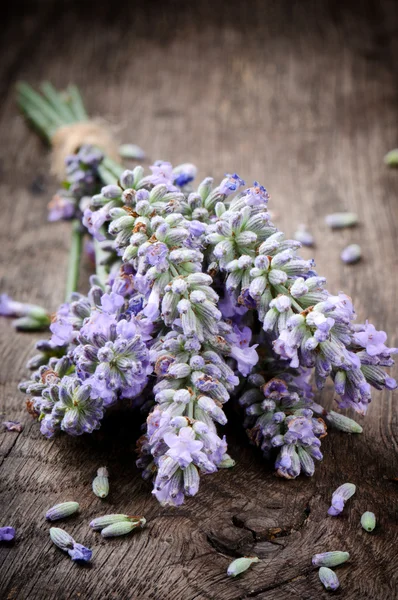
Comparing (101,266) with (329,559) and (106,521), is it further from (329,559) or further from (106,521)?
(329,559)

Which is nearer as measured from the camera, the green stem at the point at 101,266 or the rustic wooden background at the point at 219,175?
the rustic wooden background at the point at 219,175

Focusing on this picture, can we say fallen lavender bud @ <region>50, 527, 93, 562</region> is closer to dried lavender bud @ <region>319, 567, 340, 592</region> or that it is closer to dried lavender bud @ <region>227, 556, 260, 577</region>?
dried lavender bud @ <region>227, 556, 260, 577</region>

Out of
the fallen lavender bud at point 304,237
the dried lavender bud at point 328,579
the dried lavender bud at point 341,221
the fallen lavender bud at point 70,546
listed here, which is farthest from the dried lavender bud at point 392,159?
the fallen lavender bud at point 70,546

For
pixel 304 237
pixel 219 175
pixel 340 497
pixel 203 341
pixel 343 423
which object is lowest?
pixel 340 497

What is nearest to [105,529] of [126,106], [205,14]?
[126,106]

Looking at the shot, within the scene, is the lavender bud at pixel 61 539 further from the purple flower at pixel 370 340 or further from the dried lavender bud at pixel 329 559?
the purple flower at pixel 370 340

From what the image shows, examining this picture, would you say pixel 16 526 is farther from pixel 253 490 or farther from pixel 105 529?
pixel 253 490

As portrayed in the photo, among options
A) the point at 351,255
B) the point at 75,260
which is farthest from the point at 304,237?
the point at 75,260
